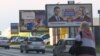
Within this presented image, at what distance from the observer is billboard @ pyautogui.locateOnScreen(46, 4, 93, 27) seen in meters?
60.7

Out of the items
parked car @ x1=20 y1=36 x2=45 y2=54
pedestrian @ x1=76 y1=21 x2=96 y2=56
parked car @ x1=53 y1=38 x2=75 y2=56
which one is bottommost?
parked car @ x1=20 y1=36 x2=45 y2=54

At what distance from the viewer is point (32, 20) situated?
261 feet

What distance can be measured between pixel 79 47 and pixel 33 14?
67582mm

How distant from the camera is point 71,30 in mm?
65875

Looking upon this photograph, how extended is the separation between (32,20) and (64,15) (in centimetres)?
1908

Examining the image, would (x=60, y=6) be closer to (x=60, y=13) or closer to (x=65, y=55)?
(x=60, y=13)

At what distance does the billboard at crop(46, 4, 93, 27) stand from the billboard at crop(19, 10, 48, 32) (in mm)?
17216

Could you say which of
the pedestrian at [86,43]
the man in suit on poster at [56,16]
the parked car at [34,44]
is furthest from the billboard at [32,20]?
the pedestrian at [86,43]

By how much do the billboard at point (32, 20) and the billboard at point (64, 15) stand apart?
17216mm

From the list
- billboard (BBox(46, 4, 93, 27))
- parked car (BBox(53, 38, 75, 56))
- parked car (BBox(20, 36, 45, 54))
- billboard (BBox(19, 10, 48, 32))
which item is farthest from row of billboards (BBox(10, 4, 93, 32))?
parked car (BBox(53, 38, 75, 56))

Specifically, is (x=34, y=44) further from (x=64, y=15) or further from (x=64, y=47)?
(x=64, y=15)

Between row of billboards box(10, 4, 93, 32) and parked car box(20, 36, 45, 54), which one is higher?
row of billboards box(10, 4, 93, 32)

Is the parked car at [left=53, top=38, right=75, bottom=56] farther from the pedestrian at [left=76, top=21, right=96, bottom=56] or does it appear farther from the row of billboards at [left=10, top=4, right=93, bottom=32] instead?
the row of billboards at [left=10, top=4, right=93, bottom=32]

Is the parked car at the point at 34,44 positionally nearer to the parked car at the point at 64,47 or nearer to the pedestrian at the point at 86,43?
the parked car at the point at 64,47
